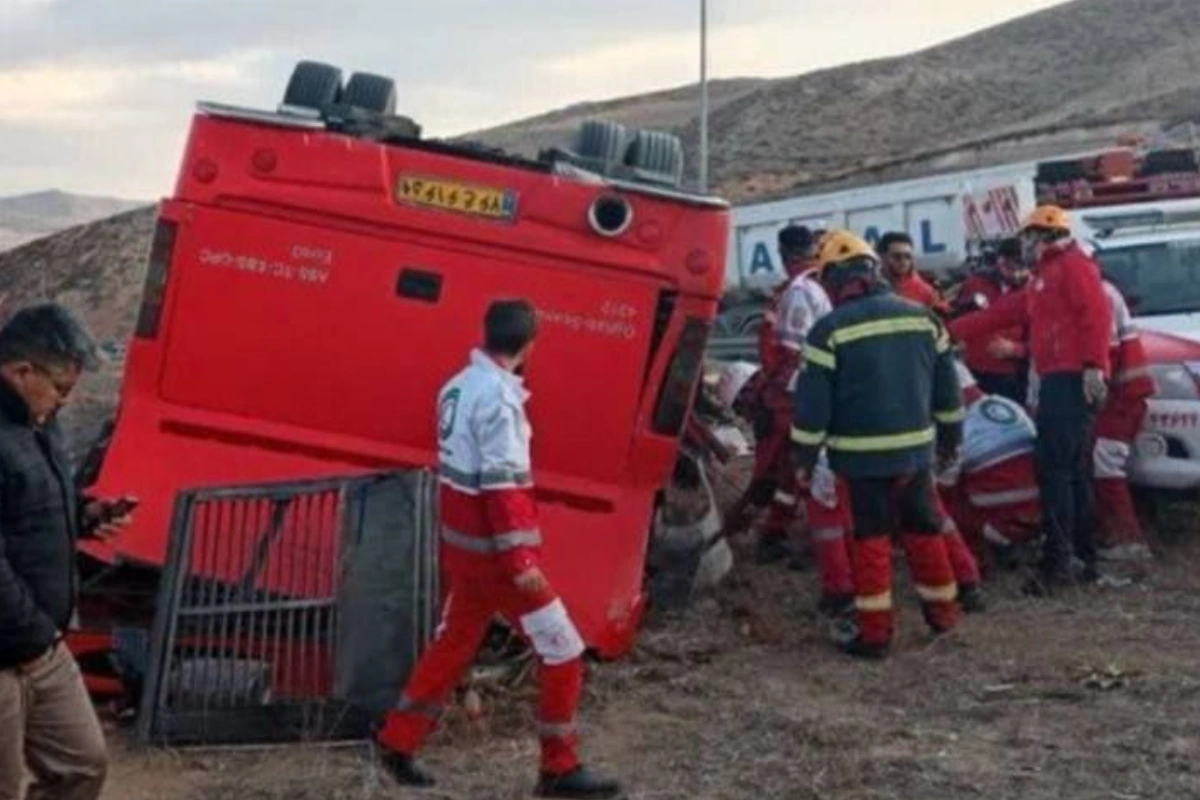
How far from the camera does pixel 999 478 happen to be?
10.5 meters

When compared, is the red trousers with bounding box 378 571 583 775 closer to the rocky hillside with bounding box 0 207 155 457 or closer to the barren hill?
A: the rocky hillside with bounding box 0 207 155 457

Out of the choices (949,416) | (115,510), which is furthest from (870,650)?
(115,510)

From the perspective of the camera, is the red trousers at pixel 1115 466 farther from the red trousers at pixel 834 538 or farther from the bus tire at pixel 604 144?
the bus tire at pixel 604 144

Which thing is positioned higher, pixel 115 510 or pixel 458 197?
pixel 458 197

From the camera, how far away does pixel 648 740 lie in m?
7.39

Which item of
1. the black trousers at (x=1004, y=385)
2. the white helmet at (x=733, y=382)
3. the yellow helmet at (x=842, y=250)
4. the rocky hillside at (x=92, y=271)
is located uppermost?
the rocky hillside at (x=92, y=271)

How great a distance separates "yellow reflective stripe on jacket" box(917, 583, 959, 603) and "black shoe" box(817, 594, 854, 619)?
0.40 metres

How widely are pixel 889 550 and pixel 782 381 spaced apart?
1.85 m

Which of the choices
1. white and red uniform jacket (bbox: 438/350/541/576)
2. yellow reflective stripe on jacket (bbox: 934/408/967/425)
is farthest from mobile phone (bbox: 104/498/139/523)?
yellow reflective stripe on jacket (bbox: 934/408/967/425)

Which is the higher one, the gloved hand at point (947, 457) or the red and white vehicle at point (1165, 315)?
the red and white vehicle at point (1165, 315)

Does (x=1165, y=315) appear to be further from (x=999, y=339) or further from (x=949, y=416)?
(x=949, y=416)

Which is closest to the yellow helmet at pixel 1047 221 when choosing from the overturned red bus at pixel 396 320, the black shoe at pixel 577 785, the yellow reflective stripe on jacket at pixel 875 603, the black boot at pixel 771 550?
the black boot at pixel 771 550

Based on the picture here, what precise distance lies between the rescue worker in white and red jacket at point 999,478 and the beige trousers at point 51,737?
5897 millimetres

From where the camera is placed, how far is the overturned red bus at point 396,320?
7.95 metres
